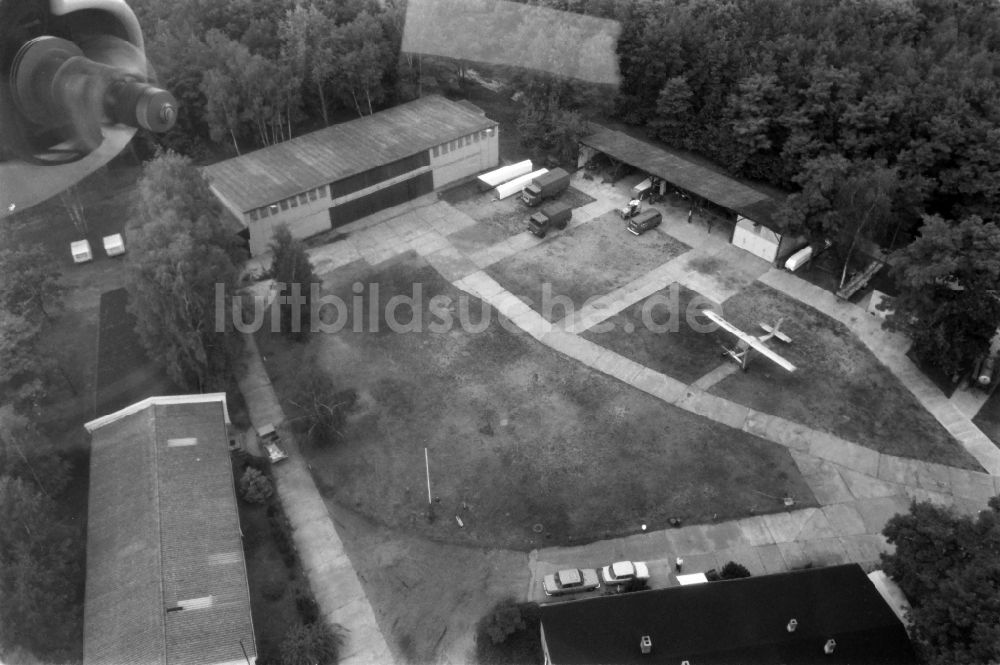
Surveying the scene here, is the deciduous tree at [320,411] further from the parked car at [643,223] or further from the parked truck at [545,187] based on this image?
the parked car at [643,223]

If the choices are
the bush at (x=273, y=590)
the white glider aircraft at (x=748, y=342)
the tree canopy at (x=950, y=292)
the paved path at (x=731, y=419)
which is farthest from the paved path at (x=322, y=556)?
the tree canopy at (x=950, y=292)

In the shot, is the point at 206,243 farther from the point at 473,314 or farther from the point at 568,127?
the point at 568,127

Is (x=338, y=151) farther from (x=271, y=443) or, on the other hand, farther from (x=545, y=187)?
(x=271, y=443)

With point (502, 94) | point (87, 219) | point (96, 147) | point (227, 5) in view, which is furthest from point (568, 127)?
point (96, 147)

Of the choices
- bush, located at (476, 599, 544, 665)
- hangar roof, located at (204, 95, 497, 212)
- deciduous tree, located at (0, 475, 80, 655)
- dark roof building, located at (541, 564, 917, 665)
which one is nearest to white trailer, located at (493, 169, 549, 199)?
hangar roof, located at (204, 95, 497, 212)

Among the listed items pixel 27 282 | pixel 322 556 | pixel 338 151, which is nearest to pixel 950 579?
pixel 322 556
